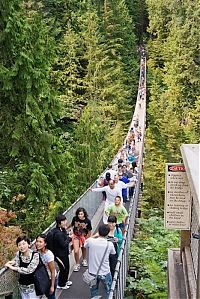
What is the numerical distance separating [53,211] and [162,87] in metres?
39.8

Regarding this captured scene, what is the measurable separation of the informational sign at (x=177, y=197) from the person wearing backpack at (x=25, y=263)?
1426 mm

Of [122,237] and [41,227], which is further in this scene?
[41,227]

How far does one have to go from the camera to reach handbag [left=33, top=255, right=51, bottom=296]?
Result: 591 centimetres

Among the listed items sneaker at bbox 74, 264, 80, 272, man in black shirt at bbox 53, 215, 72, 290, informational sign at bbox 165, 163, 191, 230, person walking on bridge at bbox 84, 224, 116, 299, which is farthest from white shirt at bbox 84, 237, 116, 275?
sneaker at bbox 74, 264, 80, 272

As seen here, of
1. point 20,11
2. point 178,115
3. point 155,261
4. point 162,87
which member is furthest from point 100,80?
point 155,261

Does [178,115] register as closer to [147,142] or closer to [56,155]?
[147,142]

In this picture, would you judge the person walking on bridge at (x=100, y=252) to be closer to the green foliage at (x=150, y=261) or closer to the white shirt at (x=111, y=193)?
the green foliage at (x=150, y=261)

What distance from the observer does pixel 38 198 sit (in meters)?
13.5

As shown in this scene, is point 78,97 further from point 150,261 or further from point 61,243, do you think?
point 61,243

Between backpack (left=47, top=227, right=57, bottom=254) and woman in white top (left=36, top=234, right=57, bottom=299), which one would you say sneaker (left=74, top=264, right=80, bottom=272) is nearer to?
backpack (left=47, top=227, right=57, bottom=254)

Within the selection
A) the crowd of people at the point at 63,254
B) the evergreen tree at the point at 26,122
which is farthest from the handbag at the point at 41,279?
the evergreen tree at the point at 26,122

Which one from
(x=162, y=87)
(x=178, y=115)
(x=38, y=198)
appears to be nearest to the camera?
(x=38, y=198)

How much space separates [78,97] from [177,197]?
3444 cm

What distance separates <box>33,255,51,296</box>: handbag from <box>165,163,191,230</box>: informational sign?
1.37 meters
